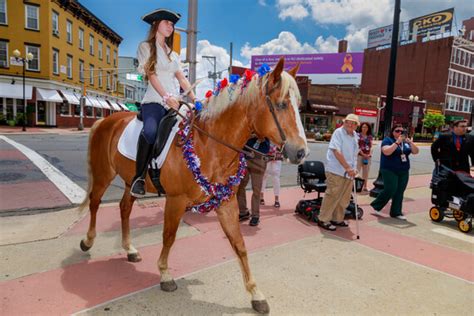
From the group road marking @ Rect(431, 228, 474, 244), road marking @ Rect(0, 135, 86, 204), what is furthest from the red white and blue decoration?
road marking @ Rect(431, 228, 474, 244)

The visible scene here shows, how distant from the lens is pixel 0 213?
5.64m

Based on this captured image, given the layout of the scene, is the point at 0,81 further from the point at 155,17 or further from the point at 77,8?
the point at 155,17

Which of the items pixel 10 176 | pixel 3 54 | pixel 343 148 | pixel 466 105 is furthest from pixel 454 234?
pixel 466 105

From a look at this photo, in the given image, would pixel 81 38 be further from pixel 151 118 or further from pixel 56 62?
pixel 151 118

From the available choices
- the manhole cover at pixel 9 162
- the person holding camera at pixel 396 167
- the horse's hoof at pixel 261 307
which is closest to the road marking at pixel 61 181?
the manhole cover at pixel 9 162

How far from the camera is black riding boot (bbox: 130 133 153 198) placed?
10.8ft

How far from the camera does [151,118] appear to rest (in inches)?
132

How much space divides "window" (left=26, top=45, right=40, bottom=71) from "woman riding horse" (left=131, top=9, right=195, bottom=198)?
3174cm

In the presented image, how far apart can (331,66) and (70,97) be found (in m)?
49.8

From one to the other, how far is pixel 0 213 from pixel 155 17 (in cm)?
478

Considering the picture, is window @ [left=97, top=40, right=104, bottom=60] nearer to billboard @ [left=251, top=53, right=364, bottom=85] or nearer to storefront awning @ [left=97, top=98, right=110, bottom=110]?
storefront awning @ [left=97, top=98, right=110, bottom=110]

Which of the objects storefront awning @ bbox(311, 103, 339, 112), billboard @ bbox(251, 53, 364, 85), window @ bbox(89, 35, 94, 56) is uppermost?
billboard @ bbox(251, 53, 364, 85)

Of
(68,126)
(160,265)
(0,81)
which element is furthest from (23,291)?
(68,126)

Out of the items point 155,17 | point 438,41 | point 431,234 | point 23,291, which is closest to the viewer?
point 23,291
